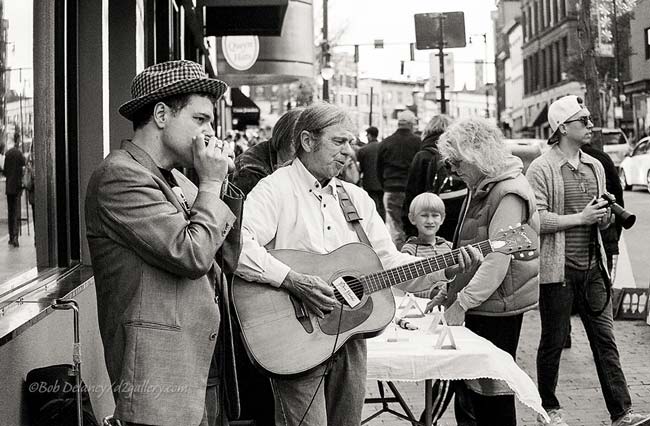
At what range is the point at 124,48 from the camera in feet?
22.4

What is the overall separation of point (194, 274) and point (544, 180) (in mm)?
3849

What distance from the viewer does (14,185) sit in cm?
439

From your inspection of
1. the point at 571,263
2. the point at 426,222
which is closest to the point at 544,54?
the point at 426,222

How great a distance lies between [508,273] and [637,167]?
21.5m

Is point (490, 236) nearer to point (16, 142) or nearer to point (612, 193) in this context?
point (16, 142)

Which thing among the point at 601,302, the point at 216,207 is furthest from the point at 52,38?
the point at 601,302

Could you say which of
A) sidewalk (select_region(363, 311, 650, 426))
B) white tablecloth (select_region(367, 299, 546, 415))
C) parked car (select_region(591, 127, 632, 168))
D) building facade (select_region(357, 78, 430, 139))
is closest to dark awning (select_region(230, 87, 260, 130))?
parked car (select_region(591, 127, 632, 168))

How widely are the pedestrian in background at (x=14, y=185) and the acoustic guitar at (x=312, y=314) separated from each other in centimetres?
105

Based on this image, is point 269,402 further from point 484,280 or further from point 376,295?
point 484,280

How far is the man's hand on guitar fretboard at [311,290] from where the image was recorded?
4.12 meters

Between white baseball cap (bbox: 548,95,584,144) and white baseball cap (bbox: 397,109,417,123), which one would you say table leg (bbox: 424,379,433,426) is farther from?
white baseball cap (bbox: 397,109,417,123)

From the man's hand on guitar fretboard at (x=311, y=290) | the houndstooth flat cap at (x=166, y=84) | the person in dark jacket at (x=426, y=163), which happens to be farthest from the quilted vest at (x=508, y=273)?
the person in dark jacket at (x=426, y=163)

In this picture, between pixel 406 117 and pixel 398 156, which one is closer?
pixel 406 117

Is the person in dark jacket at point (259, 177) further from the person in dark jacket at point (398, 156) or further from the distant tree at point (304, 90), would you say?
the distant tree at point (304, 90)
